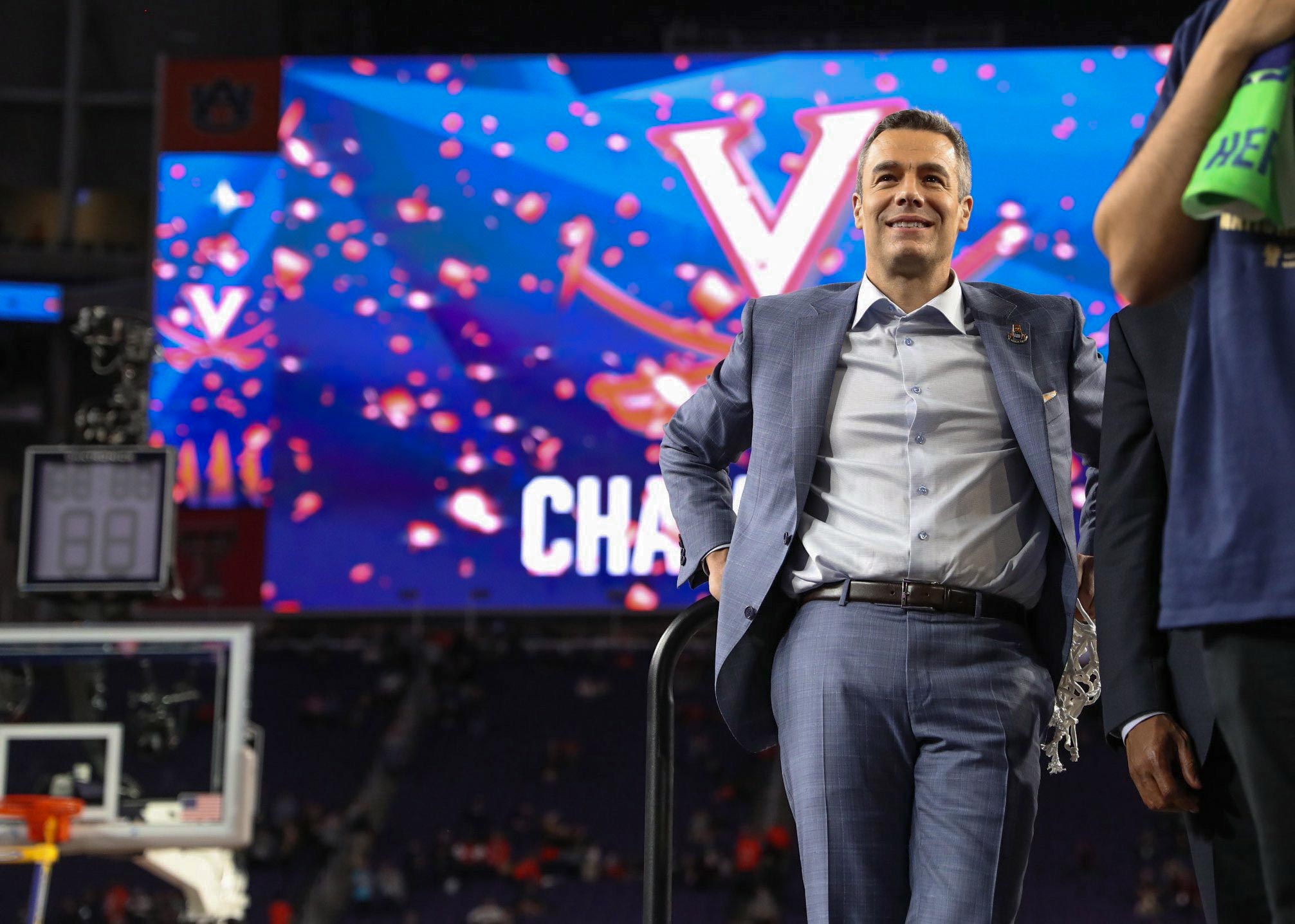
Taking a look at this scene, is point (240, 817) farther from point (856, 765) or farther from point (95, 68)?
point (95, 68)

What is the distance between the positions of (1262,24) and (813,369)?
0.88 meters

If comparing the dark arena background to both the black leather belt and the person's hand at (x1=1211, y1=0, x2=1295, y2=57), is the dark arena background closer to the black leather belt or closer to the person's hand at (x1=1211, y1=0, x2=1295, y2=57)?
the black leather belt

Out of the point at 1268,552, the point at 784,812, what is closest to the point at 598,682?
the point at 784,812

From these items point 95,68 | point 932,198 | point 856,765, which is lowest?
point 856,765

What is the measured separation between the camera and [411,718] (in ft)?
41.6

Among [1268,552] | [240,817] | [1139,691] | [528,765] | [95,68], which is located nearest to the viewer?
[1268,552]

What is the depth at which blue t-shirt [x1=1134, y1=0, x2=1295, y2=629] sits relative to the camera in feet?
3.53

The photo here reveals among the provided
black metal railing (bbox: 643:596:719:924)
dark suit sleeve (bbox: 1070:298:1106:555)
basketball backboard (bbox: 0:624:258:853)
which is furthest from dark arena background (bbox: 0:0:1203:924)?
dark suit sleeve (bbox: 1070:298:1106:555)

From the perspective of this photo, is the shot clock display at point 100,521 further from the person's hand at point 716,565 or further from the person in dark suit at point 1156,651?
the person in dark suit at point 1156,651

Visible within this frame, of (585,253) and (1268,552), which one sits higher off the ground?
(585,253)

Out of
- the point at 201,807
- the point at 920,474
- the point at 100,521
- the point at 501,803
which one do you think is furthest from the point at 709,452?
the point at 501,803

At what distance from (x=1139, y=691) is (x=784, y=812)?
410 inches

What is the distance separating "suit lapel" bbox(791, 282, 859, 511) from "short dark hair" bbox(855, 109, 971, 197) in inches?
6.5

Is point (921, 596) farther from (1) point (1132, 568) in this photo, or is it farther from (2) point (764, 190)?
(2) point (764, 190)
